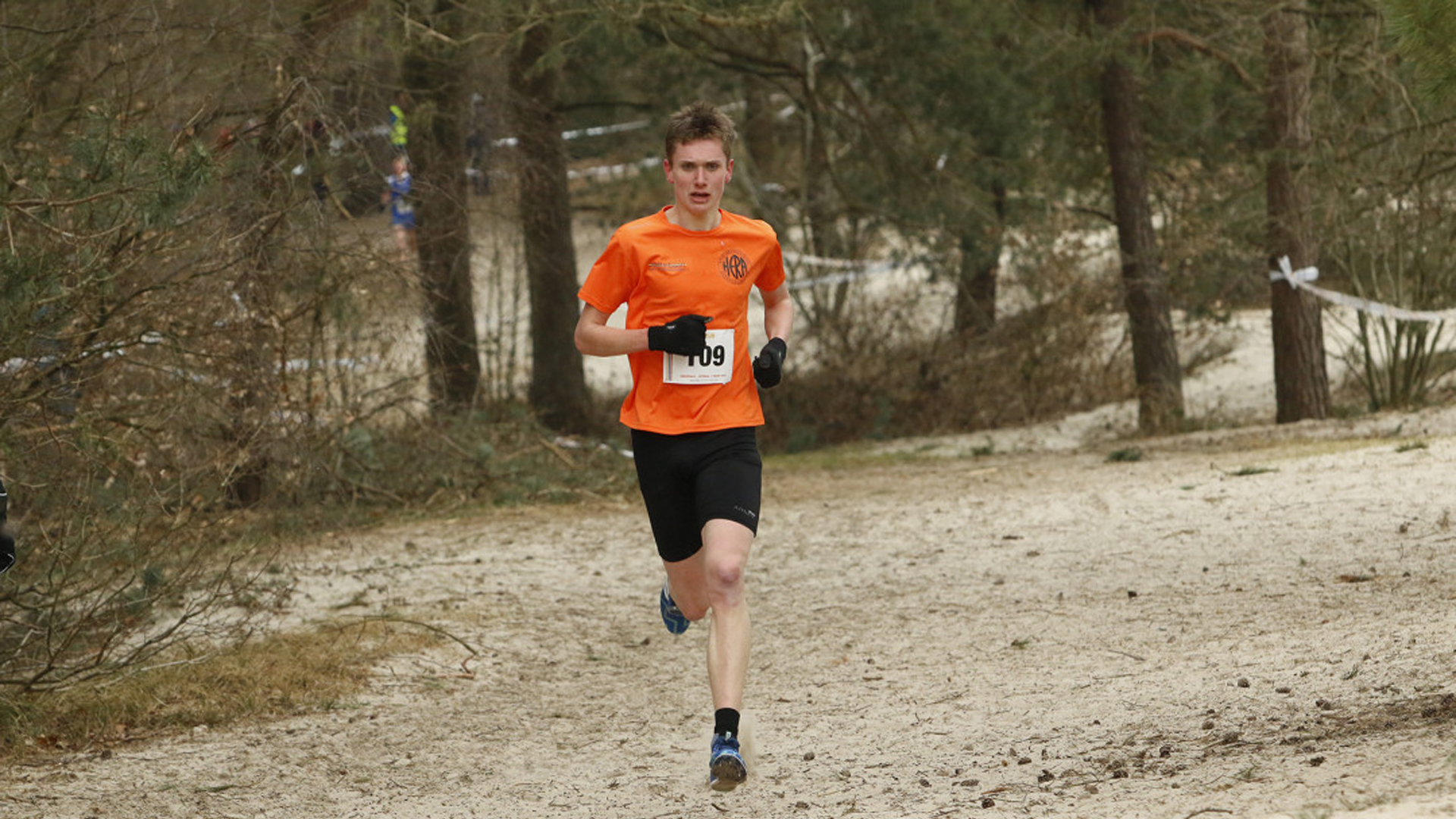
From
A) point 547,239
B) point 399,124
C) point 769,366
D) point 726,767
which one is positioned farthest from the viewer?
point 547,239

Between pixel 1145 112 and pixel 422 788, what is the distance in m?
12.8

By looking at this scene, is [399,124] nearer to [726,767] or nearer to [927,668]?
[927,668]

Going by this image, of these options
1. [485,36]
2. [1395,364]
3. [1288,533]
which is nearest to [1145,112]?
[1395,364]

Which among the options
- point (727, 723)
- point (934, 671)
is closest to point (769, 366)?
point (727, 723)

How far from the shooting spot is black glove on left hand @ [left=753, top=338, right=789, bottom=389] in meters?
5.09

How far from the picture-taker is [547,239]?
15.4m

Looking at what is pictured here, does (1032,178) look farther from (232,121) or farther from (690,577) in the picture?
(690,577)

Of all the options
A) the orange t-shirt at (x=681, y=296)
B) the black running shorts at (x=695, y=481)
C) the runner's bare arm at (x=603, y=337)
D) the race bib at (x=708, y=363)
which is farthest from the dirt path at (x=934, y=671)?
the runner's bare arm at (x=603, y=337)

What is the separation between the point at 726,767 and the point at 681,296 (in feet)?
4.71

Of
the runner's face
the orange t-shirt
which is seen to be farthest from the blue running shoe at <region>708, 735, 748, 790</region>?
the runner's face

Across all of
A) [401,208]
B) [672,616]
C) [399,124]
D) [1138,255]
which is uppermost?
[399,124]

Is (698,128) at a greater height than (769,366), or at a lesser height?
greater

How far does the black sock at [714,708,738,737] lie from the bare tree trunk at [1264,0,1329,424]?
27.8 feet

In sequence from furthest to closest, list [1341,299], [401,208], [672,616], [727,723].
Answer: [1341,299], [401,208], [672,616], [727,723]
